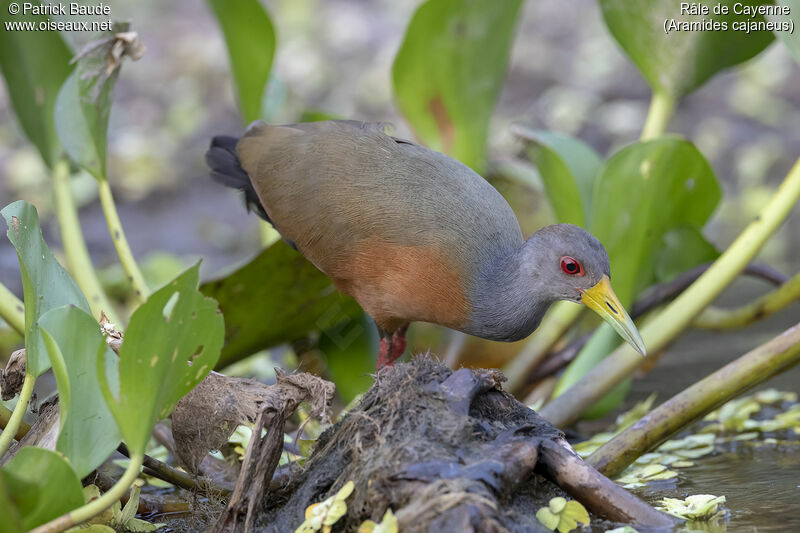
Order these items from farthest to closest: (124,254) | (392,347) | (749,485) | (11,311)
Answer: (392,347), (124,254), (11,311), (749,485)

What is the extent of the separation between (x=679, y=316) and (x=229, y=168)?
79.3 inches

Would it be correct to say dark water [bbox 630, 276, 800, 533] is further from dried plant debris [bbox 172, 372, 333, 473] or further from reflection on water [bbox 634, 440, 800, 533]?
dried plant debris [bbox 172, 372, 333, 473]

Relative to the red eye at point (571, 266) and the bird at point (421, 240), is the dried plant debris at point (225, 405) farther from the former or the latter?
the red eye at point (571, 266)

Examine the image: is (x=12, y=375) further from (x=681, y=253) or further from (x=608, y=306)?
(x=681, y=253)

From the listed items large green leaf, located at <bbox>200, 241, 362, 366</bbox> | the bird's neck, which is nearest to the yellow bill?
the bird's neck

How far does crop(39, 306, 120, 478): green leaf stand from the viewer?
2.20 meters

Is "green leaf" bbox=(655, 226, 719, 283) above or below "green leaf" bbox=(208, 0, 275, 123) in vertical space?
below

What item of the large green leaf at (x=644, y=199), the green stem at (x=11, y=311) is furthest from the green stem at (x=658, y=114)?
the green stem at (x=11, y=311)

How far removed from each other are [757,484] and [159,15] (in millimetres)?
8234

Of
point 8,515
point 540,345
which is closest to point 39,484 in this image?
point 8,515

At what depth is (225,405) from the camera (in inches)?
100

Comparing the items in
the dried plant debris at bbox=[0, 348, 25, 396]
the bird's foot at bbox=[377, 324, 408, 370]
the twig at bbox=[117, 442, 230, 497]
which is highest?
the dried plant debris at bbox=[0, 348, 25, 396]

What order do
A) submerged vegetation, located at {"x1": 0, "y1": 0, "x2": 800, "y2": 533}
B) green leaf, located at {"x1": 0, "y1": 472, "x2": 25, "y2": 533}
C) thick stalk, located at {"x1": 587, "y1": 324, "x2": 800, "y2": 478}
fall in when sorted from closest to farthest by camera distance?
green leaf, located at {"x1": 0, "y1": 472, "x2": 25, "y2": 533} < submerged vegetation, located at {"x1": 0, "y1": 0, "x2": 800, "y2": 533} < thick stalk, located at {"x1": 587, "y1": 324, "x2": 800, "y2": 478}

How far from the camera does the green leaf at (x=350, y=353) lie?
4141mm
